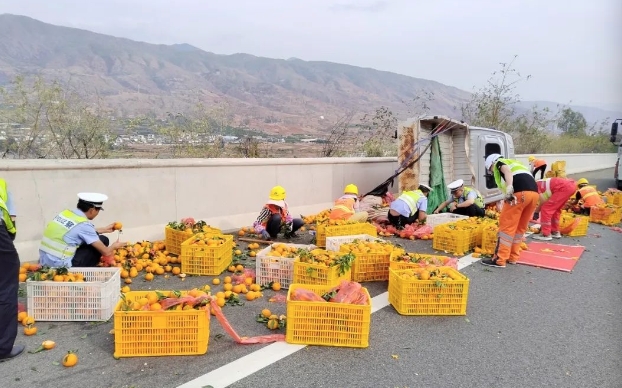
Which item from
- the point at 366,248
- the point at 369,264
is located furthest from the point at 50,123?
the point at 369,264

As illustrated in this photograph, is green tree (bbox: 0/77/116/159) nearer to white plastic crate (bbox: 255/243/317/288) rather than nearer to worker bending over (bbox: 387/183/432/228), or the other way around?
white plastic crate (bbox: 255/243/317/288)

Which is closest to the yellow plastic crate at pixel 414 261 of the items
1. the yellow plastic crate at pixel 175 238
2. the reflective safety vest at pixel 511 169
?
the reflective safety vest at pixel 511 169

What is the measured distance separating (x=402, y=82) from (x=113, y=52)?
74.8 meters

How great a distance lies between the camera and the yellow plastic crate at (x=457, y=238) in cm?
812

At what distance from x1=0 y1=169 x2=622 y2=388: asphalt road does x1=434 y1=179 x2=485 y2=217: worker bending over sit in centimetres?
494

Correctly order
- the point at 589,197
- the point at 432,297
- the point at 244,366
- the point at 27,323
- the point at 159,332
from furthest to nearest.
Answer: the point at 589,197 < the point at 432,297 < the point at 27,323 < the point at 159,332 < the point at 244,366

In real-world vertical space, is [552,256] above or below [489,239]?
below

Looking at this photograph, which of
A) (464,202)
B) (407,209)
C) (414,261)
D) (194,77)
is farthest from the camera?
(194,77)

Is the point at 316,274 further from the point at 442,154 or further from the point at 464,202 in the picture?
the point at 442,154

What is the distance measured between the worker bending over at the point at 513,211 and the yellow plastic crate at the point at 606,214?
6.20 meters

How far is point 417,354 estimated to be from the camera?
13.5ft

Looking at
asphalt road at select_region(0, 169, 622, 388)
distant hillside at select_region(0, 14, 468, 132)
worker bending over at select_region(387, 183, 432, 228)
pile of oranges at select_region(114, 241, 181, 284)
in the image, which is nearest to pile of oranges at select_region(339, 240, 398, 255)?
asphalt road at select_region(0, 169, 622, 388)

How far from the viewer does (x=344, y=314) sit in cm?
413

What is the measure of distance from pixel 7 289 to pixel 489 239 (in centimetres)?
745
